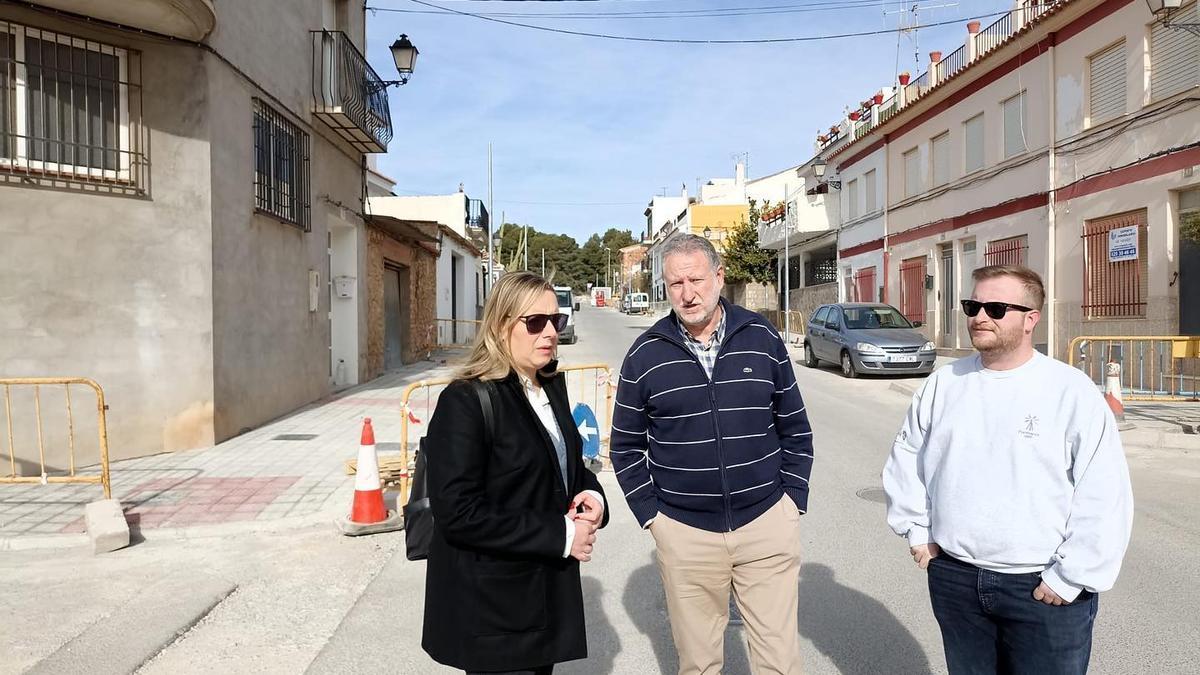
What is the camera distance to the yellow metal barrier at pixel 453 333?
27.7 meters

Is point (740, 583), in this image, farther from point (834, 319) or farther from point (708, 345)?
point (834, 319)

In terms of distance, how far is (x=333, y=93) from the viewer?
12.6m

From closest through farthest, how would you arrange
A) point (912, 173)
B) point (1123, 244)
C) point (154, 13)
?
point (154, 13)
point (1123, 244)
point (912, 173)

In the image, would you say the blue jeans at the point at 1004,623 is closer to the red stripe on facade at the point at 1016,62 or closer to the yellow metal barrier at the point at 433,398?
the yellow metal barrier at the point at 433,398

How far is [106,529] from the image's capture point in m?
5.52

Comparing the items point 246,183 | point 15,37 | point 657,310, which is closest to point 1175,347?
point 246,183

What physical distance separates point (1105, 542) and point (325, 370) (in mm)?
12647

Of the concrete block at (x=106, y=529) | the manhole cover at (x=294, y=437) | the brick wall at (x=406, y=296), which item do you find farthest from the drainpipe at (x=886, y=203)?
the concrete block at (x=106, y=529)

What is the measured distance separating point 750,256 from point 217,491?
114ft

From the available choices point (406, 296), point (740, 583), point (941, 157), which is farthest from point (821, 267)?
point (740, 583)

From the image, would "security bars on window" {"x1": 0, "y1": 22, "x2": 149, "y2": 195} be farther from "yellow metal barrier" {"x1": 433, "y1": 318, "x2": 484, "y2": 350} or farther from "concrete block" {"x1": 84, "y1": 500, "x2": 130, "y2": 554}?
"yellow metal barrier" {"x1": 433, "y1": 318, "x2": 484, "y2": 350}

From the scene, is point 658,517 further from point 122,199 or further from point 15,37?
point 15,37

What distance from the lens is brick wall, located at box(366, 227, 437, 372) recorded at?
1653cm

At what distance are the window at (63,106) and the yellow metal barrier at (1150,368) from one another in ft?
39.4
